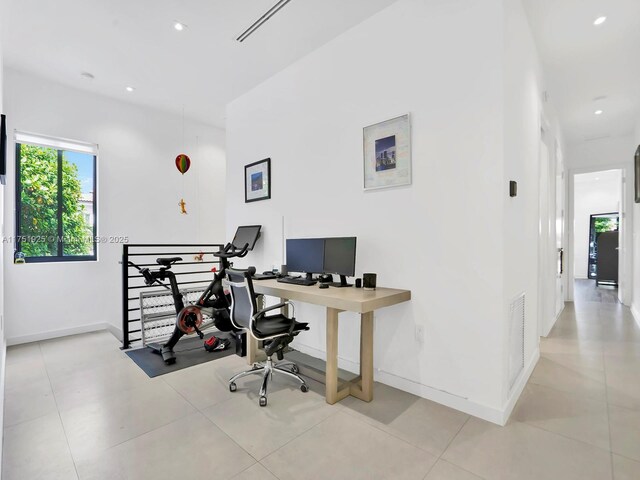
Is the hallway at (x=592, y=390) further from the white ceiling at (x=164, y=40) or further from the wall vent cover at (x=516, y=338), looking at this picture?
the white ceiling at (x=164, y=40)

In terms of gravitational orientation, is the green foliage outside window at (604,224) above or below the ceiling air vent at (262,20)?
below

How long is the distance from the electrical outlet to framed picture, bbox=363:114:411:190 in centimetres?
114

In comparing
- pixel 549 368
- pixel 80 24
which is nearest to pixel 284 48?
pixel 80 24

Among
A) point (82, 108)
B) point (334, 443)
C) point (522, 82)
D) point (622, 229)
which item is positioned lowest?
point (334, 443)

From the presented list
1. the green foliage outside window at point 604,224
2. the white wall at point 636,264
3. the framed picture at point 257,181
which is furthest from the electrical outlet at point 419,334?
the green foliage outside window at point 604,224

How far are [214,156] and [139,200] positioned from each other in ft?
5.19

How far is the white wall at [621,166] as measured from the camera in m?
5.52

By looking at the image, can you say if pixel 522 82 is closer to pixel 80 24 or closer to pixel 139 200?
pixel 80 24

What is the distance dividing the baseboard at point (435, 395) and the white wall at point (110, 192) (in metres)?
3.67

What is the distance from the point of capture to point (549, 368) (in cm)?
304

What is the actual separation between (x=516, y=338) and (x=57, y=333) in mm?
5169

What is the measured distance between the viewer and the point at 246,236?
159 inches

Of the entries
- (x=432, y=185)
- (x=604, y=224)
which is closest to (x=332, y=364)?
(x=432, y=185)

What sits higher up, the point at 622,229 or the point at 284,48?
the point at 284,48
